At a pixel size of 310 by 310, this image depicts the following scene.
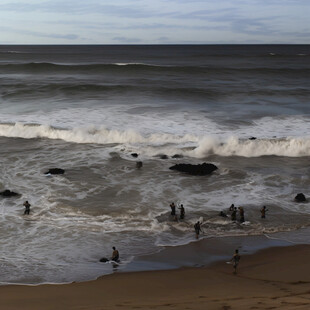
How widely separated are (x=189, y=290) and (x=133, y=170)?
12.1m

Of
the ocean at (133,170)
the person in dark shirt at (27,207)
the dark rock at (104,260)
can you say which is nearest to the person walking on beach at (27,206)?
the person in dark shirt at (27,207)

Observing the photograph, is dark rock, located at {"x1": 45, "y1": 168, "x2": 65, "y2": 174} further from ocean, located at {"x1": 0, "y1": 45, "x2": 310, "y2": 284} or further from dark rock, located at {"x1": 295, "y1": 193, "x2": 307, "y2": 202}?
dark rock, located at {"x1": 295, "y1": 193, "x2": 307, "y2": 202}

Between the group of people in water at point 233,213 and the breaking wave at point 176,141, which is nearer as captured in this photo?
the group of people in water at point 233,213

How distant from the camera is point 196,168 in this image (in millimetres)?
23859

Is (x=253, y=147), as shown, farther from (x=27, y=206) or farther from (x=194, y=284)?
(x=194, y=284)

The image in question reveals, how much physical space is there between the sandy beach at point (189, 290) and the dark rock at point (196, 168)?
9.31m

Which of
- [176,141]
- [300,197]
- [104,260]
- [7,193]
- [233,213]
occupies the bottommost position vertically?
[104,260]

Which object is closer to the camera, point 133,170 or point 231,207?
point 231,207

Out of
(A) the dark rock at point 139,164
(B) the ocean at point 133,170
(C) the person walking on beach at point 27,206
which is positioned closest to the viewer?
(B) the ocean at point 133,170

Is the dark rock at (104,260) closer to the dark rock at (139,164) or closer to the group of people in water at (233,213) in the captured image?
the group of people in water at (233,213)

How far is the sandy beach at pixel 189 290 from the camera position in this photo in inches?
449

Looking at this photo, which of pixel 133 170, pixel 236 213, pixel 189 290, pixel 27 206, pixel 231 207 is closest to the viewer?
pixel 189 290

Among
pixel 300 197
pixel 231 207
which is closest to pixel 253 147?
Answer: pixel 300 197

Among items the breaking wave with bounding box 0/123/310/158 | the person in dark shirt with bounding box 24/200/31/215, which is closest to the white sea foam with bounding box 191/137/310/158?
the breaking wave with bounding box 0/123/310/158
